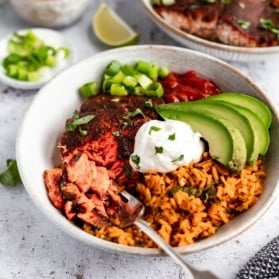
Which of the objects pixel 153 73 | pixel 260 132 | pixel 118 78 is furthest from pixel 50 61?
pixel 260 132

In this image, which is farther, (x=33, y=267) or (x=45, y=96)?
(x=45, y=96)

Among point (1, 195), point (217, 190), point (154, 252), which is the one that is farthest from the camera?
point (1, 195)

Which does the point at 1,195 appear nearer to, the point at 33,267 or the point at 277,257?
the point at 33,267

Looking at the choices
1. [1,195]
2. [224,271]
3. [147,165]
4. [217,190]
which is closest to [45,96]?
[1,195]

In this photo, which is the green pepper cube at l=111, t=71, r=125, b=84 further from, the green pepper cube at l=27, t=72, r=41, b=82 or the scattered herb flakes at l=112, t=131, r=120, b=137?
the green pepper cube at l=27, t=72, r=41, b=82

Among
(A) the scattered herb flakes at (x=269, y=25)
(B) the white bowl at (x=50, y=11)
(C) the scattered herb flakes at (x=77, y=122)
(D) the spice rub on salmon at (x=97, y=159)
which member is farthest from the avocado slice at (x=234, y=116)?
(B) the white bowl at (x=50, y=11)

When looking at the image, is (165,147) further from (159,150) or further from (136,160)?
(136,160)
